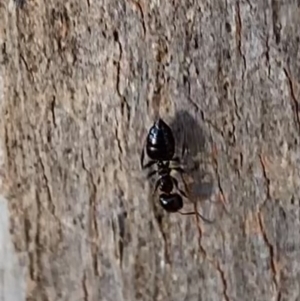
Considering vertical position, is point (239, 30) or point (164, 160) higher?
point (239, 30)

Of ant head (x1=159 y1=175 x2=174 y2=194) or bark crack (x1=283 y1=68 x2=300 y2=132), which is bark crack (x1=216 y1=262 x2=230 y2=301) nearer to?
ant head (x1=159 y1=175 x2=174 y2=194)

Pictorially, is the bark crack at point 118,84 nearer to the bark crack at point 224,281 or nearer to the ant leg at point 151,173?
the ant leg at point 151,173

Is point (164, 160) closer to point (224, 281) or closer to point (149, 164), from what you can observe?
point (149, 164)

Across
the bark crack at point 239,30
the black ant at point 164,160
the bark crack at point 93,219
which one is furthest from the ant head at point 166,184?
the bark crack at point 239,30

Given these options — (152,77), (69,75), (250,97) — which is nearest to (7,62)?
(69,75)

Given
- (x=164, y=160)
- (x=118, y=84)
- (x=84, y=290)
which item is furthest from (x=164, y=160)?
(x=84, y=290)

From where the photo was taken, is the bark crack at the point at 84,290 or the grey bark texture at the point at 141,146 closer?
the grey bark texture at the point at 141,146

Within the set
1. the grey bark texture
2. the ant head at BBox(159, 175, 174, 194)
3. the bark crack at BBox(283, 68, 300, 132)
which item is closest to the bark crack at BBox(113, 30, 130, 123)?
the grey bark texture
